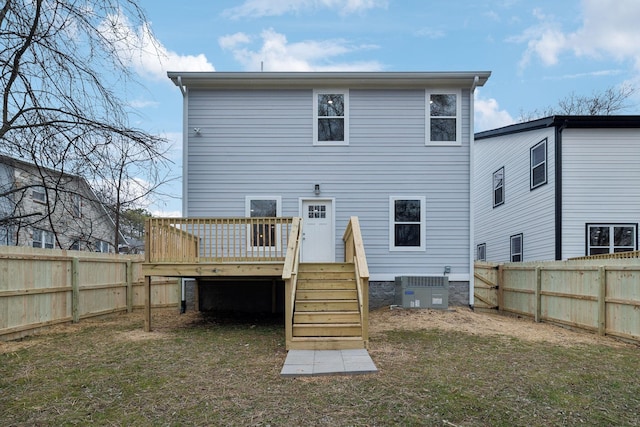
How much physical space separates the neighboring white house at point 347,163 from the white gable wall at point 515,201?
291 cm

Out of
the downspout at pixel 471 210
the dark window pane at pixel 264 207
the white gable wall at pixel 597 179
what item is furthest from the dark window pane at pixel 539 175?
the dark window pane at pixel 264 207

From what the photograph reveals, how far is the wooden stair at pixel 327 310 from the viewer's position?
5.69 meters

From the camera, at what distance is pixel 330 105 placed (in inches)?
380

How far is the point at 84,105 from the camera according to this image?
442cm

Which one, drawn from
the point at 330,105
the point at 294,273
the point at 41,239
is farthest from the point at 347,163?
the point at 41,239

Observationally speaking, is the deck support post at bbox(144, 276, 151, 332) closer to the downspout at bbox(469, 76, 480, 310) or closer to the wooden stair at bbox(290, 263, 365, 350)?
the wooden stair at bbox(290, 263, 365, 350)

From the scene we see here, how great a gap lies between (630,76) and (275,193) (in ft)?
67.2

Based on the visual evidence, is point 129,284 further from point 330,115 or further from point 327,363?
point 327,363

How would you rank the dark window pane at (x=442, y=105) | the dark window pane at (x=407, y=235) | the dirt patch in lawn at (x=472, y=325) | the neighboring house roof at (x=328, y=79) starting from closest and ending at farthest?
the dirt patch in lawn at (x=472, y=325) → the neighboring house roof at (x=328, y=79) → the dark window pane at (x=407, y=235) → the dark window pane at (x=442, y=105)

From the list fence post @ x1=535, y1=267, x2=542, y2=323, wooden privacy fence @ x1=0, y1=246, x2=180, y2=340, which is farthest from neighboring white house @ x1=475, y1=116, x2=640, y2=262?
wooden privacy fence @ x1=0, y1=246, x2=180, y2=340

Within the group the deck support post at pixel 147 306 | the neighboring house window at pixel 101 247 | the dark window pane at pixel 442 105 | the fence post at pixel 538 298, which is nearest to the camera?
the deck support post at pixel 147 306

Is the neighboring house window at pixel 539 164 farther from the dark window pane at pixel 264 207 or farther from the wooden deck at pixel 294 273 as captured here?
the dark window pane at pixel 264 207

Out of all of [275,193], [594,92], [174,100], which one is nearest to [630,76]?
[594,92]

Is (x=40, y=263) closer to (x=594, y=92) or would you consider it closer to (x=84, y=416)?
(x=84, y=416)
